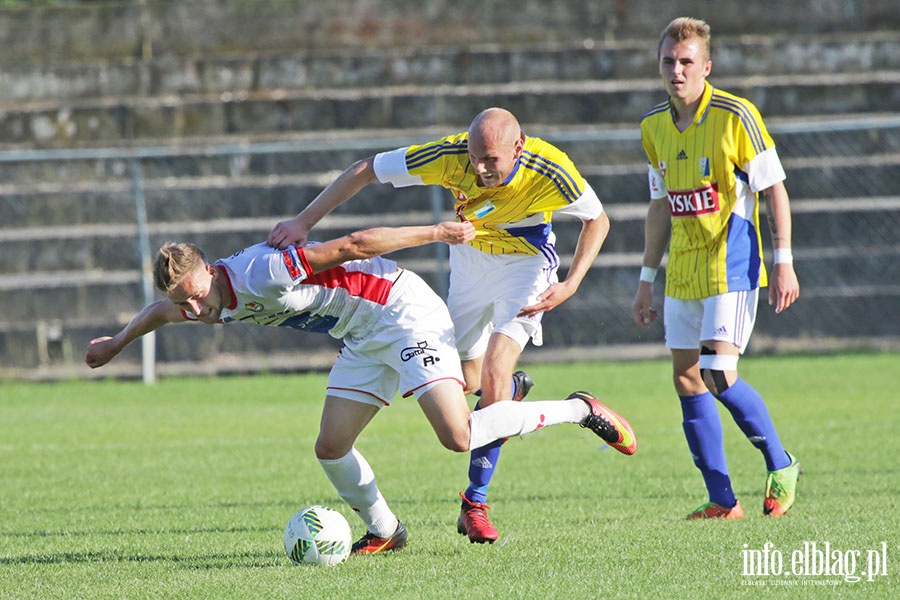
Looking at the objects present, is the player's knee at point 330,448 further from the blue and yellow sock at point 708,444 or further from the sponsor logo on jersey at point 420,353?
the blue and yellow sock at point 708,444

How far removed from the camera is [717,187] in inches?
248

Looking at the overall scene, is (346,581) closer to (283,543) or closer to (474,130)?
(283,543)

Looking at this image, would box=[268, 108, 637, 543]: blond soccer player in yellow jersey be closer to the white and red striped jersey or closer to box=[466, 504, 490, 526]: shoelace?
box=[466, 504, 490, 526]: shoelace

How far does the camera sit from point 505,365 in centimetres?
600

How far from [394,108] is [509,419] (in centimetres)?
1107

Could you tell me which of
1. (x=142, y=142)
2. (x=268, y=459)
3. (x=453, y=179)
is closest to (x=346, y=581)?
(x=453, y=179)

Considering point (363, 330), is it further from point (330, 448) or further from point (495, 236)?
point (495, 236)

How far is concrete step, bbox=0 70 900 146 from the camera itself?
16.1m

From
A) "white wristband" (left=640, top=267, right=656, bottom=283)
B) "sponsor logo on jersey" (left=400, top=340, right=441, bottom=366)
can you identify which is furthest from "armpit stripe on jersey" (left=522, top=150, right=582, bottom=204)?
"sponsor logo on jersey" (left=400, top=340, right=441, bottom=366)

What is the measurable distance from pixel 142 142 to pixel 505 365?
453 inches

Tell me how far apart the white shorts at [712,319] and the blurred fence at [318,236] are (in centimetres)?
814

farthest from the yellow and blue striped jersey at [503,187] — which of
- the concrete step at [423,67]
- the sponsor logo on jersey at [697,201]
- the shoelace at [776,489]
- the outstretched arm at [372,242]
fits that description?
the concrete step at [423,67]

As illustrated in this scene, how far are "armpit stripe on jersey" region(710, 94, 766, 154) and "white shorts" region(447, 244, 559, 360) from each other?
3.88 ft

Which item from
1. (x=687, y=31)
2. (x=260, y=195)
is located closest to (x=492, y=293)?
(x=687, y=31)
